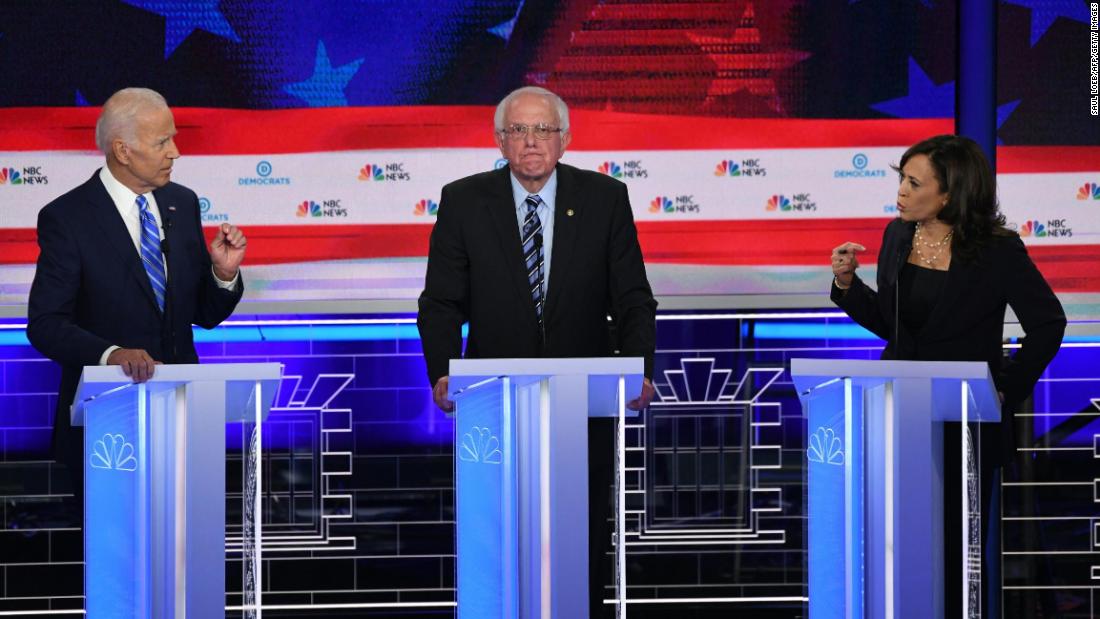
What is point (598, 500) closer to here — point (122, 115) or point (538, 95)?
point (538, 95)

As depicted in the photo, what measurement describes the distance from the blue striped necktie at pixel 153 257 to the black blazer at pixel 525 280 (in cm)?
69

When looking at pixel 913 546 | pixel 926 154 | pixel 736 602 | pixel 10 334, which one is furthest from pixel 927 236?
pixel 10 334

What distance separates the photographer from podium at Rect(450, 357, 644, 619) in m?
2.99

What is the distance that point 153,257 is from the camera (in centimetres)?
367

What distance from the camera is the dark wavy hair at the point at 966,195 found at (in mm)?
3742

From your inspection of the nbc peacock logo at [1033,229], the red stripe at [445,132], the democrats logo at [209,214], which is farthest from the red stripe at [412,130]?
the nbc peacock logo at [1033,229]

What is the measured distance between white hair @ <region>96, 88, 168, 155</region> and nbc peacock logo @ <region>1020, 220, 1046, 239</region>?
3122 millimetres

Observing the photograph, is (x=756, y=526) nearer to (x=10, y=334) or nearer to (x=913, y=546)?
(x=913, y=546)

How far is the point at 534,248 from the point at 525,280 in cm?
10

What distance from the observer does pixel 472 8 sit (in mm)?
5094

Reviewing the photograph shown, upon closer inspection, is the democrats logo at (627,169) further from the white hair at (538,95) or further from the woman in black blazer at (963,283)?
the woman in black blazer at (963,283)

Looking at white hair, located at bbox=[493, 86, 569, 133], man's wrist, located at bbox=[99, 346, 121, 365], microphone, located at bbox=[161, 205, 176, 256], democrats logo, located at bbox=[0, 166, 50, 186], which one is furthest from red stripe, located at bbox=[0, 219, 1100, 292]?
man's wrist, located at bbox=[99, 346, 121, 365]

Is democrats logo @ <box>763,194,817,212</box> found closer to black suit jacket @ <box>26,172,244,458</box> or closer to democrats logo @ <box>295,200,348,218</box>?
democrats logo @ <box>295,200,348,218</box>

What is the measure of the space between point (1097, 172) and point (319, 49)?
9.49 feet
